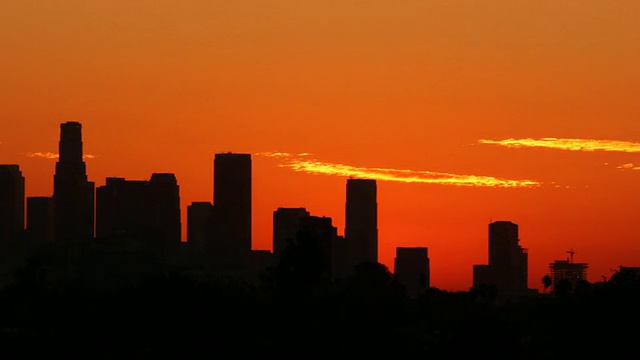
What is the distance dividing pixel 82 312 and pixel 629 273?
5242 cm

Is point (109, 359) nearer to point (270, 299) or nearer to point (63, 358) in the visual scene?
point (63, 358)

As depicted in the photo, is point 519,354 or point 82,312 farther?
point 82,312

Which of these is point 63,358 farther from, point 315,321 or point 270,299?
point 270,299

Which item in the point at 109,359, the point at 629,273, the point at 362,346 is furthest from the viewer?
the point at 629,273

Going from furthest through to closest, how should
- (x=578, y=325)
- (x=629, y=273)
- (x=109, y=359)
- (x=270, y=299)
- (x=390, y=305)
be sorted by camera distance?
(x=390, y=305) < (x=270, y=299) < (x=629, y=273) < (x=578, y=325) < (x=109, y=359)

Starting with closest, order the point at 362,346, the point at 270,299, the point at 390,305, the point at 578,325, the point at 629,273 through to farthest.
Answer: the point at 362,346 < the point at 578,325 < the point at 629,273 < the point at 270,299 < the point at 390,305

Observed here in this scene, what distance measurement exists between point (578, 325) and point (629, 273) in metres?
15.9

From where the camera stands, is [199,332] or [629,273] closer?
[199,332]

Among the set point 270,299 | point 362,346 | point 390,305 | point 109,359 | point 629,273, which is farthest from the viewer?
point 390,305

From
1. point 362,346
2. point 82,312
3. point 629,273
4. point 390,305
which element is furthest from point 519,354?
point 390,305

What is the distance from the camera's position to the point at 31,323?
130 meters

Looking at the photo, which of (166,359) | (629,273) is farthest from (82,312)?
(629,273)

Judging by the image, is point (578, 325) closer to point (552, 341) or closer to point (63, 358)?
point (552, 341)

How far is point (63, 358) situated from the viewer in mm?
107625
